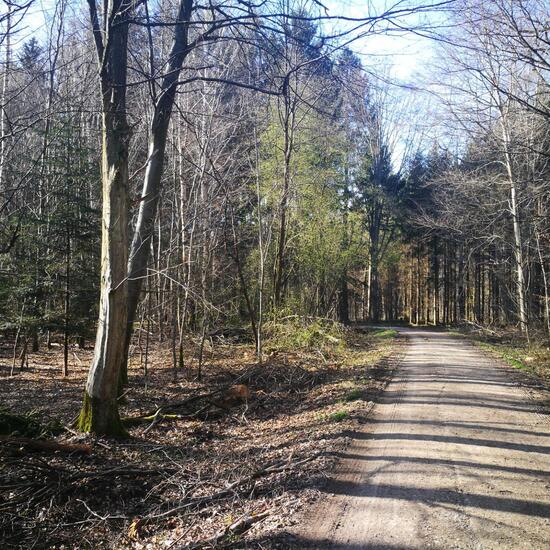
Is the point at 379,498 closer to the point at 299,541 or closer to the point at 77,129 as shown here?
the point at 299,541

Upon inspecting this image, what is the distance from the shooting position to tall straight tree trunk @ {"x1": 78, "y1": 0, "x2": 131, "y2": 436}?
6.64 metres

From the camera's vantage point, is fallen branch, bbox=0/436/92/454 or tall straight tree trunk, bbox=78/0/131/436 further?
tall straight tree trunk, bbox=78/0/131/436

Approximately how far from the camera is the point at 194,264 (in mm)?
14109

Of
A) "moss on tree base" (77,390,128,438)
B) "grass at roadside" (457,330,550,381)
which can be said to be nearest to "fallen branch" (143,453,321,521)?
"moss on tree base" (77,390,128,438)

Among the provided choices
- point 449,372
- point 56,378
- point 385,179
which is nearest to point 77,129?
point 56,378

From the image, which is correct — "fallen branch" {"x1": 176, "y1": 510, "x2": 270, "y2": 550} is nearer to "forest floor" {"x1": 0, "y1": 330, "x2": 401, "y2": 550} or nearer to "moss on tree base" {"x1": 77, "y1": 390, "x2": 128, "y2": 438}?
"forest floor" {"x1": 0, "y1": 330, "x2": 401, "y2": 550}

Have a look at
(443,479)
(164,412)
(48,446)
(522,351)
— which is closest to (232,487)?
(443,479)

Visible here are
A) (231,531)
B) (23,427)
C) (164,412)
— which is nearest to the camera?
(231,531)

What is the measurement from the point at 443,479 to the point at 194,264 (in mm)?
10292

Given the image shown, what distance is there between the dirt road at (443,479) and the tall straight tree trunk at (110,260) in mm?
3382

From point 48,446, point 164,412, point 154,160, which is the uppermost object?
point 154,160

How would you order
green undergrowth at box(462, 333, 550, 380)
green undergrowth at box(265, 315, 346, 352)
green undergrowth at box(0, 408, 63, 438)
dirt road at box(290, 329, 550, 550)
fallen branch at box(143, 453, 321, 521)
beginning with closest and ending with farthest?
dirt road at box(290, 329, 550, 550), fallen branch at box(143, 453, 321, 521), green undergrowth at box(0, 408, 63, 438), green undergrowth at box(462, 333, 550, 380), green undergrowth at box(265, 315, 346, 352)

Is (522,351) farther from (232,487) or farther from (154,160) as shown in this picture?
(232,487)

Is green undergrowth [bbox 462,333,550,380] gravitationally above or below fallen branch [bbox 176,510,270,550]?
above
